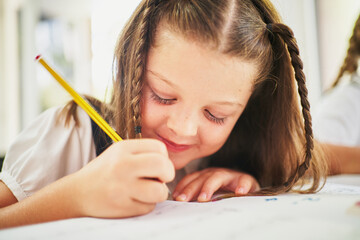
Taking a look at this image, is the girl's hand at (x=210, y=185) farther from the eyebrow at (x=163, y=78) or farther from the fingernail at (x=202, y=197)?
the eyebrow at (x=163, y=78)

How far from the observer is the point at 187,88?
521mm

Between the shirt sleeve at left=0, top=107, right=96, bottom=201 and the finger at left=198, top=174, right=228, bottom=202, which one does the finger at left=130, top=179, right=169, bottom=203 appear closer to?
the finger at left=198, top=174, right=228, bottom=202

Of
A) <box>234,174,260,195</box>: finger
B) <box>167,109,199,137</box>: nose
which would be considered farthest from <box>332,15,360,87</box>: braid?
<box>167,109,199,137</box>: nose

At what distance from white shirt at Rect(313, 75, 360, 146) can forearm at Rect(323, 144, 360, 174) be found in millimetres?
250

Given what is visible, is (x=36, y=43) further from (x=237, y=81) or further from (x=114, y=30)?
(x=237, y=81)

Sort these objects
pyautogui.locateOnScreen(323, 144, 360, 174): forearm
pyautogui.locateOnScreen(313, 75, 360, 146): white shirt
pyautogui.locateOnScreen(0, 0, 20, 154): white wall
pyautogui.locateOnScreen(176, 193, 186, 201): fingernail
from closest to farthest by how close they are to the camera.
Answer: pyautogui.locateOnScreen(176, 193, 186, 201): fingernail < pyautogui.locateOnScreen(323, 144, 360, 174): forearm < pyautogui.locateOnScreen(313, 75, 360, 146): white shirt < pyautogui.locateOnScreen(0, 0, 20, 154): white wall

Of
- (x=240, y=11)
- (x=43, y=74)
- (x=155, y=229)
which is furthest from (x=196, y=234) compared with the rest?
(x=43, y=74)

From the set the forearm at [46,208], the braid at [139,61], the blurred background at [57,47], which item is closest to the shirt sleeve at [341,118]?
the blurred background at [57,47]

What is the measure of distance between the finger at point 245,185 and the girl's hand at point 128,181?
8.3 inches

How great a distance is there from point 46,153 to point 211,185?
0.31 meters

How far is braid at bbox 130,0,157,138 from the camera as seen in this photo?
0.54m

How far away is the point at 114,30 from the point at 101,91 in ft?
0.46

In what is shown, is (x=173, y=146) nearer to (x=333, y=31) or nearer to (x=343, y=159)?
(x=343, y=159)

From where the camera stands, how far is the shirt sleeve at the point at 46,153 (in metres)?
0.55
